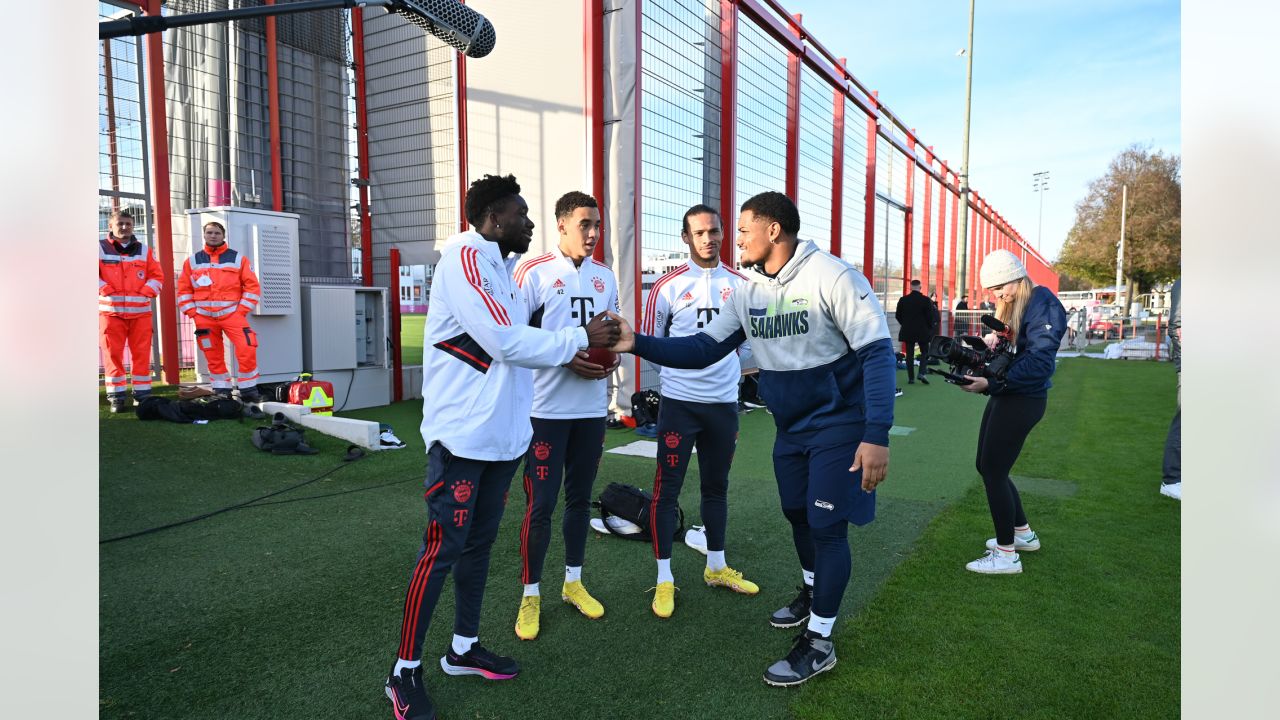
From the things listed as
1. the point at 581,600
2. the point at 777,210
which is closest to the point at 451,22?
the point at 777,210

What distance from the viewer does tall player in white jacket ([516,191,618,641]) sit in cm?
336

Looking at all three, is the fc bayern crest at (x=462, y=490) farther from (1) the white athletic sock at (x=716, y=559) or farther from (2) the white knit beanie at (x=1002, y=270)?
(2) the white knit beanie at (x=1002, y=270)

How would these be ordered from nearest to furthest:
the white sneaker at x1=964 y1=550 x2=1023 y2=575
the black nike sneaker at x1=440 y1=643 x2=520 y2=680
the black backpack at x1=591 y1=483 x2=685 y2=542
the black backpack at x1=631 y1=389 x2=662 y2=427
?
1. the black nike sneaker at x1=440 y1=643 x2=520 y2=680
2. the white sneaker at x1=964 y1=550 x2=1023 y2=575
3. the black backpack at x1=591 y1=483 x2=685 y2=542
4. the black backpack at x1=631 y1=389 x2=662 y2=427

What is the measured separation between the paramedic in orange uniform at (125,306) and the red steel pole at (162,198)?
96cm

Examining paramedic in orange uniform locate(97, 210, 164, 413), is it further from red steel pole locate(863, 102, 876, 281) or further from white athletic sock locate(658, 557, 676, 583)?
red steel pole locate(863, 102, 876, 281)

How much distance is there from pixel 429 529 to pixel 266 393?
22.3 feet

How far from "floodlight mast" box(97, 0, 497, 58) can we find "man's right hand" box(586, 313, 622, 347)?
117 cm

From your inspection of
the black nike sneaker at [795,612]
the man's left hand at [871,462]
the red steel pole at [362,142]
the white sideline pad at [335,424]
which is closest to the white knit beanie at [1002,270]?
the man's left hand at [871,462]

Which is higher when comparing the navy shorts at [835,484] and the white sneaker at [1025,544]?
the navy shorts at [835,484]

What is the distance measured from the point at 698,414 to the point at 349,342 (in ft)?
23.0

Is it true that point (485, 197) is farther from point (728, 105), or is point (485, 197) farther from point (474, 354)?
point (728, 105)

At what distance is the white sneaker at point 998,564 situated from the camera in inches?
161

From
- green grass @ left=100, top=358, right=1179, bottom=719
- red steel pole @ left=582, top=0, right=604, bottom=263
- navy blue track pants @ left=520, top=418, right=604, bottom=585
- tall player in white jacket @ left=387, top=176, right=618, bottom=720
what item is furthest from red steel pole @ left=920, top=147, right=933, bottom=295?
tall player in white jacket @ left=387, top=176, right=618, bottom=720

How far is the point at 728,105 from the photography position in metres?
10.9
